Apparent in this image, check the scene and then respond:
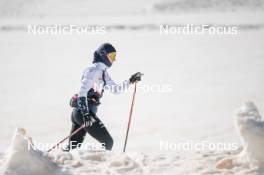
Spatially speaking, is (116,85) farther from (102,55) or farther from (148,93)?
(148,93)

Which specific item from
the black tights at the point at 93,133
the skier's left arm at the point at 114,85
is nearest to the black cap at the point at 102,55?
the skier's left arm at the point at 114,85

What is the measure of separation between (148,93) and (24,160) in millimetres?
10552

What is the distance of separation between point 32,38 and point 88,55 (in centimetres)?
723

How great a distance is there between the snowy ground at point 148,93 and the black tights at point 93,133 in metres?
0.63

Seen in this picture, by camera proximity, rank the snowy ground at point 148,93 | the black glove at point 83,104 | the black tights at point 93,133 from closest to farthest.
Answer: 1. the snowy ground at point 148,93
2. the black glove at point 83,104
3. the black tights at point 93,133

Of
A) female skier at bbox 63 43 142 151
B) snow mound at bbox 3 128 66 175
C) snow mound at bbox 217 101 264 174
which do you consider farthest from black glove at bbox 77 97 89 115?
snow mound at bbox 217 101 264 174

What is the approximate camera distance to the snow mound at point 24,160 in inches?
167

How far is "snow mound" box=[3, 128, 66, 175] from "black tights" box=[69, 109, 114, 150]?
1164 millimetres

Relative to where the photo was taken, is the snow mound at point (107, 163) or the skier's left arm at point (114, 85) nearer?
the snow mound at point (107, 163)

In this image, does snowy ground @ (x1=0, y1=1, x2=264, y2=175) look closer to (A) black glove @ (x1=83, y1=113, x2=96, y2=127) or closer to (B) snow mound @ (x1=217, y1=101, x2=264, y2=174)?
(B) snow mound @ (x1=217, y1=101, x2=264, y2=174)

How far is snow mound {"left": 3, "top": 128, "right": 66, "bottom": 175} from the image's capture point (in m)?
4.25

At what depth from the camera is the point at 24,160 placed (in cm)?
428

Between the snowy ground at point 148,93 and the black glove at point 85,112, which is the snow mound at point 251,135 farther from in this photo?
the black glove at point 85,112

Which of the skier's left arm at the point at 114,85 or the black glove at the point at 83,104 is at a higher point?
the skier's left arm at the point at 114,85
